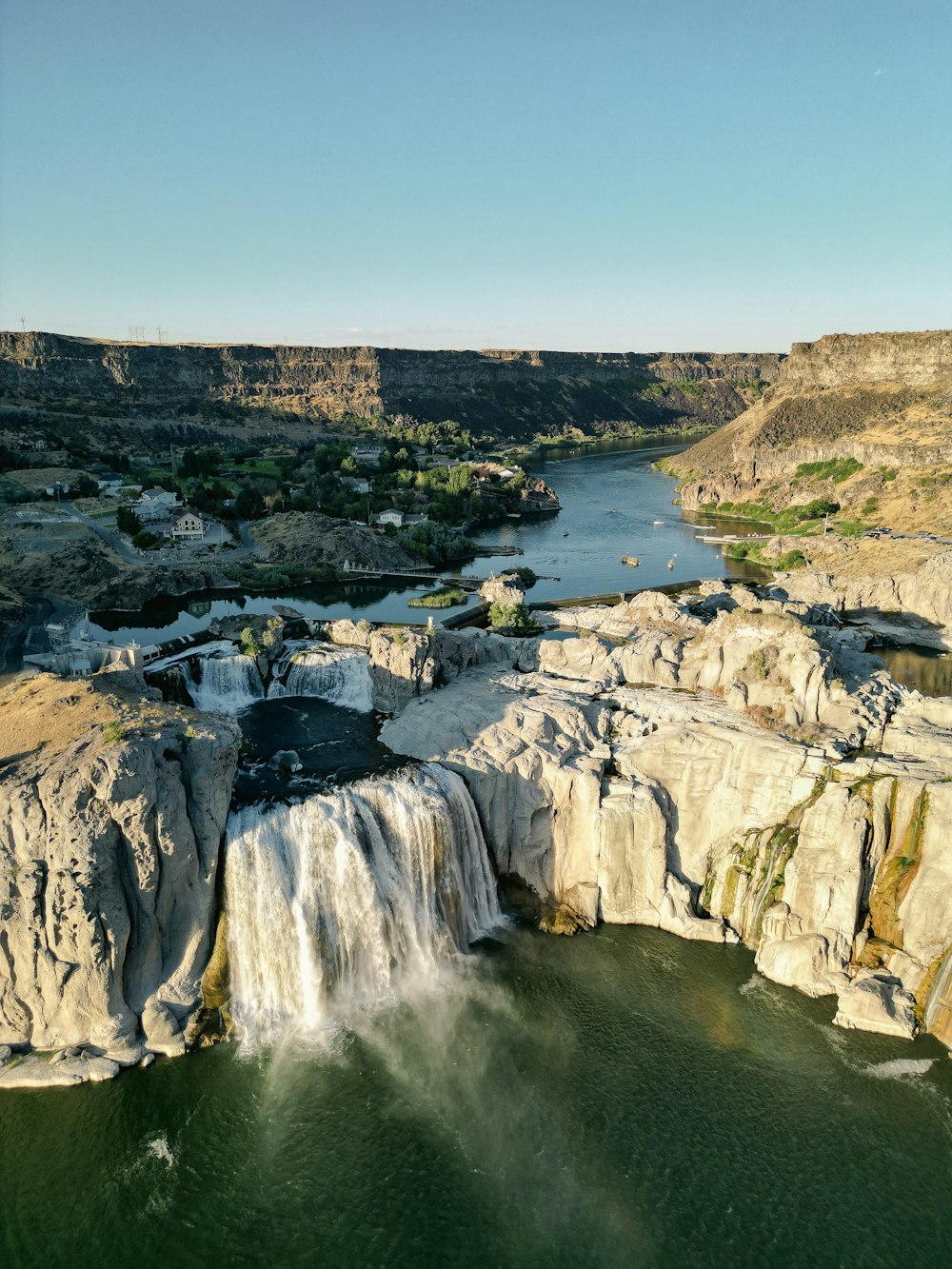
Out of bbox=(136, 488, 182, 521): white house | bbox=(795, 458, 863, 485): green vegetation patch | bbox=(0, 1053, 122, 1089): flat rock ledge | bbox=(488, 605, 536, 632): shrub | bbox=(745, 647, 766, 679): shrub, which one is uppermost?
bbox=(795, 458, 863, 485): green vegetation patch

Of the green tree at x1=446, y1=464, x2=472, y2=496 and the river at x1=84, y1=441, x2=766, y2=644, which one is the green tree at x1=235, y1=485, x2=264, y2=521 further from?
the green tree at x1=446, y1=464, x2=472, y2=496

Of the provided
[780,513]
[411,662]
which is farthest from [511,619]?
[780,513]

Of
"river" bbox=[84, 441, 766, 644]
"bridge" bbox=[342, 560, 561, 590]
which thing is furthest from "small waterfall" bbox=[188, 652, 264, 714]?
"bridge" bbox=[342, 560, 561, 590]

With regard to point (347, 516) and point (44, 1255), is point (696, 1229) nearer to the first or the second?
point (44, 1255)

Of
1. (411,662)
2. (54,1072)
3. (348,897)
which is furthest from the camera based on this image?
(411,662)

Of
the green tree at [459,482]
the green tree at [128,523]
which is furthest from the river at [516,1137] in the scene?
the green tree at [459,482]

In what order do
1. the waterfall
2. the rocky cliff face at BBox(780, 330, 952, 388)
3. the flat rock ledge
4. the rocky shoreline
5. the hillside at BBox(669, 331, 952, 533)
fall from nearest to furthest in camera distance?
1. the flat rock ledge
2. the rocky shoreline
3. the waterfall
4. the hillside at BBox(669, 331, 952, 533)
5. the rocky cliff face at BBox(780, 330, 952, 388)

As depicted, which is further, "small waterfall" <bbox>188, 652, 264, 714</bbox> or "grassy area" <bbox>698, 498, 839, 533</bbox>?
"grassy area" <bbox>698, 498, 839, 533</bbox>

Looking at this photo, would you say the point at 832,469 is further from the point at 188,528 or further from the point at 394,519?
the point at 188,528
